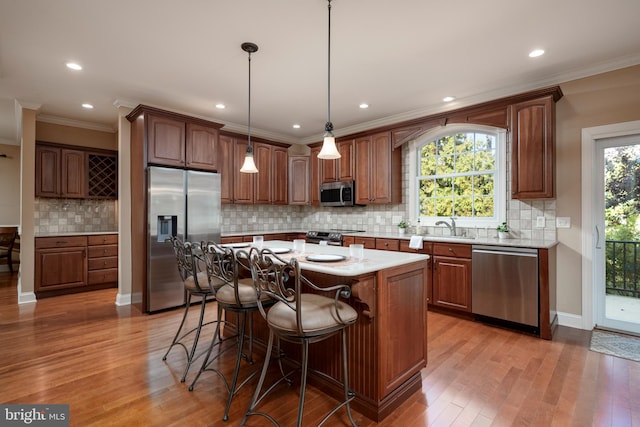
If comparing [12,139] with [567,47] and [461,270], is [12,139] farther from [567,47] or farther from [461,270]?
[567,47]

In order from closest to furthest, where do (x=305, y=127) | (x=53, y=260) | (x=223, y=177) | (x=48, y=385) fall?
(x=48, y=385) < (x=53, y=260) < (x=223, y=177) < (x=305, y=127)

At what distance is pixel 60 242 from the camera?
182 inches

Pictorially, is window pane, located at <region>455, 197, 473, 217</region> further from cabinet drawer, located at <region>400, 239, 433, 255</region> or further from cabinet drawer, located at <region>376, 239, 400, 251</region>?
cabinet drawer, located at <region>376, 239, 400, 251</region>

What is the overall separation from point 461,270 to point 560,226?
1121 mm

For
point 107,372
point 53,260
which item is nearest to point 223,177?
point 53,260

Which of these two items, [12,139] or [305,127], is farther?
[12,139]

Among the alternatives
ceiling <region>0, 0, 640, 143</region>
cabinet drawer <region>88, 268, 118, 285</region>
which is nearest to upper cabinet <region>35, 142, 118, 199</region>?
ceiling <region>0, 0, 640, 143</region>

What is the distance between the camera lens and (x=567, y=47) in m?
2.84

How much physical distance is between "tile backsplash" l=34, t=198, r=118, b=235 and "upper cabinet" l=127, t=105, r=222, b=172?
218 centimetres

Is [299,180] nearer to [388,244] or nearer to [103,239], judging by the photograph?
[388,244]

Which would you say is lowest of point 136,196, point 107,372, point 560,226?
point 107,372

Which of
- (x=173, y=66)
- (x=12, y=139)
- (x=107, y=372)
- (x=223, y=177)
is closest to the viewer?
(x=107, y=372)

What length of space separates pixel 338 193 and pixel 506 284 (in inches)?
109

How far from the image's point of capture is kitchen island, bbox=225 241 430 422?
1.85m
